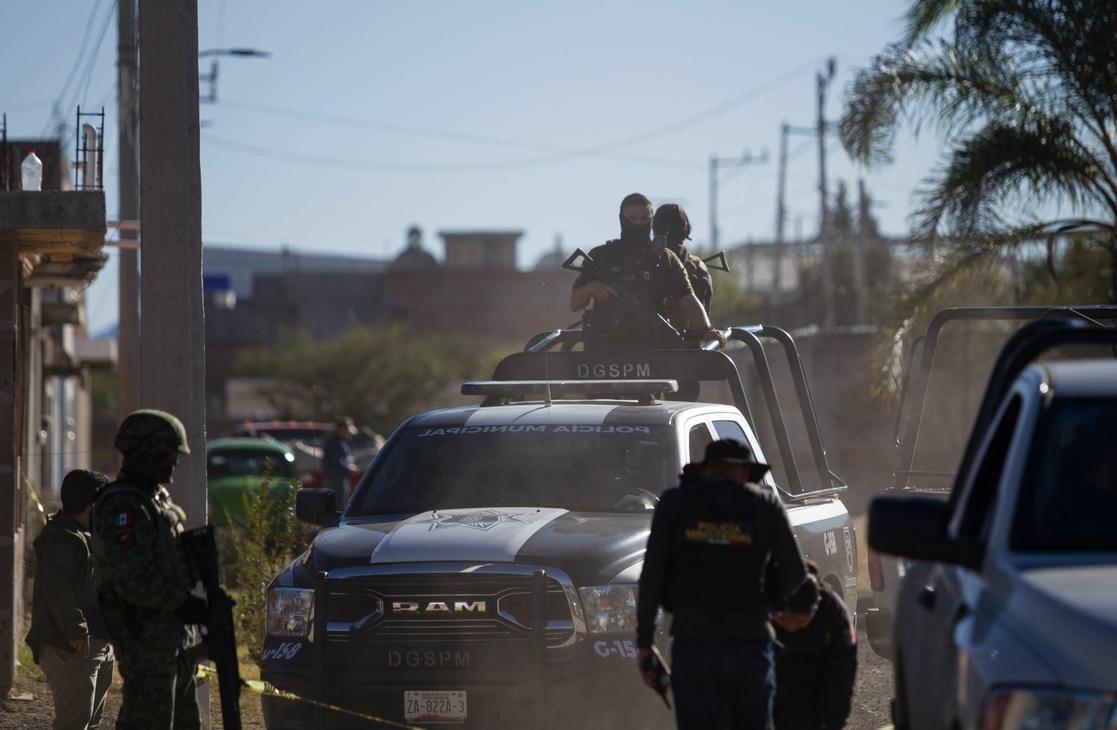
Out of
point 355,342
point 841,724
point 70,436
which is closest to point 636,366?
point 841,724

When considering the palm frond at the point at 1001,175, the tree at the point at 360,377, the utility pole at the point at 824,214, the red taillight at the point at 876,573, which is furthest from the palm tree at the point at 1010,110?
the tree at the point at 360,377

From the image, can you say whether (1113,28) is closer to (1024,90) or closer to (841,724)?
(1024,90)

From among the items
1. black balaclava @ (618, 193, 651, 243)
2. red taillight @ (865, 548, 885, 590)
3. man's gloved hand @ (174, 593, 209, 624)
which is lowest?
red taillight @ (865, 548, 885, 590)

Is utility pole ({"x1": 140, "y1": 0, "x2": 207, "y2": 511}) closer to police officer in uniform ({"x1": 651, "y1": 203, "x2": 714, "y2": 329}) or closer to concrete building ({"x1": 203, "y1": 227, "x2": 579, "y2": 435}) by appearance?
police officer in uniform ({"x1": 651, "y1": 203, "x2": 714, "y2": 329})

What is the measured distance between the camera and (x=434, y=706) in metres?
6.61

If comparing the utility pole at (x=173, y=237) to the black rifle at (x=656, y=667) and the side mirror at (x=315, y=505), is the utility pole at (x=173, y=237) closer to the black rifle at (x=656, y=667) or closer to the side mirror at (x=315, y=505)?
the side mirror at (x=315, y=505)

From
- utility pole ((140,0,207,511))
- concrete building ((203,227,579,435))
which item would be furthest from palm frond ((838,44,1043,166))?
concrete building ((203,227,579,435))

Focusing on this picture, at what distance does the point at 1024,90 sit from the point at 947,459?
47.3ft

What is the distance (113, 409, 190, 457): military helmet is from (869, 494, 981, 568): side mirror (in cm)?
272

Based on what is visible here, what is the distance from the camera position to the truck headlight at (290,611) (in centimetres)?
697

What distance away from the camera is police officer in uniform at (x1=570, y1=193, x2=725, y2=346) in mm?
9781

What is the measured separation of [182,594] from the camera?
558 centimetres

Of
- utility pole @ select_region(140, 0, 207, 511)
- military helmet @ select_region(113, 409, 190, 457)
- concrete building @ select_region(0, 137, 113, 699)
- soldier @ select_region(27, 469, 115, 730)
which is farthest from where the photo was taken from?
concrete building @ select_region(0, 137, 113, 699)

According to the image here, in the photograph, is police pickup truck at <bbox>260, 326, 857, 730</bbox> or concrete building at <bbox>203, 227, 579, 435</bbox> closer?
police pickup truck at <bbox>260, 326, 857, 730</bbox>
